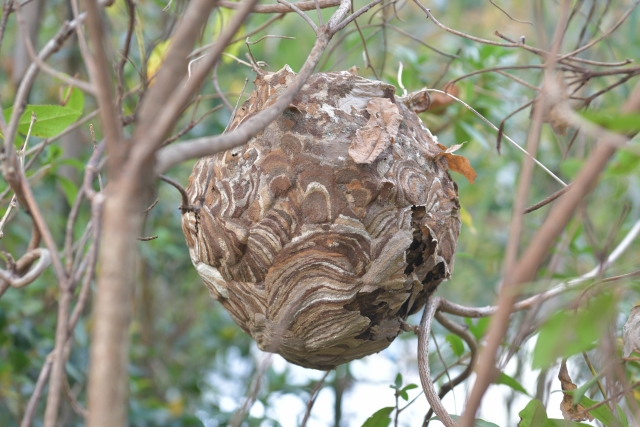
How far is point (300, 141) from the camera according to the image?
1.01m

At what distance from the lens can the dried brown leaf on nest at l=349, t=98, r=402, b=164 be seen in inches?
38.6

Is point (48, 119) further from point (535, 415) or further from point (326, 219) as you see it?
point (535, 415)

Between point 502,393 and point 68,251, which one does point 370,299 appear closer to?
point 68,251

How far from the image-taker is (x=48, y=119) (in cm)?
122

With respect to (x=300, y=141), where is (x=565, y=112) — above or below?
below

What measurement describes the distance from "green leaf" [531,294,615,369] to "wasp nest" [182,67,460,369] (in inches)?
17.0

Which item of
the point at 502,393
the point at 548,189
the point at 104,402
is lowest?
the point at 104,402

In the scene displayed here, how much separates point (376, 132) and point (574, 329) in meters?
0.52

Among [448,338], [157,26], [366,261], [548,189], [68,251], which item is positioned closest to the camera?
[68,251]

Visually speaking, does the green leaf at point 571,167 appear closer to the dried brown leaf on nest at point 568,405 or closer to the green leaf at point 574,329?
the green leaf at point 574,329

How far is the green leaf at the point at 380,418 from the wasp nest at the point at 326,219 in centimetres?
29

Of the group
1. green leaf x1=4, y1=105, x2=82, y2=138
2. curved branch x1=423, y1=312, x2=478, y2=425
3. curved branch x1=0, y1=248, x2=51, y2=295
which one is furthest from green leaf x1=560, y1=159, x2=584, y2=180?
green leaf x1=4, y1=105, x2=82, y2=138

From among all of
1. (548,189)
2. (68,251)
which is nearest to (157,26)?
(548,189)

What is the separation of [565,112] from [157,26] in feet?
9.90
